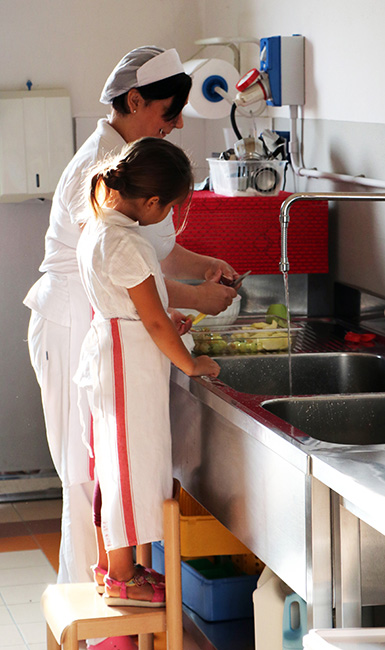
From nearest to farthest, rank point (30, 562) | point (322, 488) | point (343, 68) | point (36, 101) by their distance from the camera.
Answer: point (322, 488) < point (343, 68) < point (30, 562) < point (36, 101)

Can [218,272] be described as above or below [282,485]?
above

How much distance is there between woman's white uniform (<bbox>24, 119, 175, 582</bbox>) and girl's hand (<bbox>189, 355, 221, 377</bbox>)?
39cm

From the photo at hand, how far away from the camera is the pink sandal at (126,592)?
1.91 metres

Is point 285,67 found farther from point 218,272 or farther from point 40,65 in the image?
point 40,65

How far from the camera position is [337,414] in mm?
1848

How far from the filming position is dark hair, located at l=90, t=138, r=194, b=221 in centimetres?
184

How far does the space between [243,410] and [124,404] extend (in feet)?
0.94

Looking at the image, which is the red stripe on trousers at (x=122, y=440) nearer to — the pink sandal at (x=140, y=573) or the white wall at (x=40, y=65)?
the pink sandal at (x=140, y=573)

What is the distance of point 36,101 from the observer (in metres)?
3.62

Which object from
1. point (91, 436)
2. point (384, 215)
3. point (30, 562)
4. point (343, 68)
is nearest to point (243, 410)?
point (91, 436)

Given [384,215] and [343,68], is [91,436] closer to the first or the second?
[384,215]

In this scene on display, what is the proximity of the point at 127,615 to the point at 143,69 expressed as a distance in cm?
121

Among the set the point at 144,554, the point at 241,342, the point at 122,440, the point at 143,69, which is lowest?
the point at 144,554

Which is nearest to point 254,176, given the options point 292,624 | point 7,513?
point 292,624
